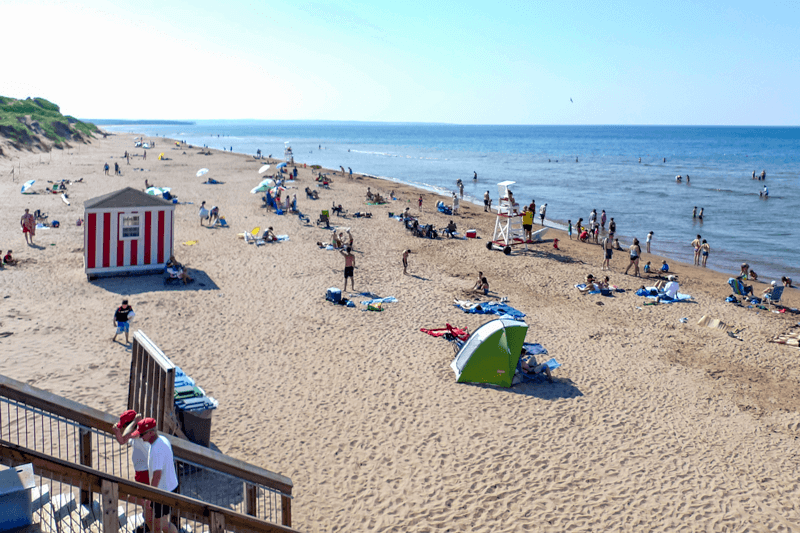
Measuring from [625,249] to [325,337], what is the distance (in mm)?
18440

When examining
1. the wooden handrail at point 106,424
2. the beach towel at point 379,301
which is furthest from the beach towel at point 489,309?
the wooden handrail at point 106,424

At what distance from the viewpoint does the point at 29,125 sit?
61594mm

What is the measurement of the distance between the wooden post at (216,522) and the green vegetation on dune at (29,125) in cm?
5958

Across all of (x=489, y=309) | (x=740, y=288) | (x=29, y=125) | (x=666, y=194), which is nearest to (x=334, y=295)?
(x=489, y=309)

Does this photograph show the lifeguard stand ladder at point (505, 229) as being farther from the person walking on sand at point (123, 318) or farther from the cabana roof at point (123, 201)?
the person walking on sand at point (123, 318)

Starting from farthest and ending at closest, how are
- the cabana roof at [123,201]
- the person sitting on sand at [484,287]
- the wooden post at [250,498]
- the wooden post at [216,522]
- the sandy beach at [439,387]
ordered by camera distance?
the person sitting on sand at [484,287], the cabana roof at [123,201], the sandy beach at [439,387], the wooden post at [250,498], the wooden post at [216,522]

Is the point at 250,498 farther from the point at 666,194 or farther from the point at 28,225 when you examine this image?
the point at 666,194

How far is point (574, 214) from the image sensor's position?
36.7 m

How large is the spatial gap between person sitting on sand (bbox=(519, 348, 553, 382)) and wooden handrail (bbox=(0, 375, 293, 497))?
22.2ft

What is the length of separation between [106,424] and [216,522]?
1849 millimetres

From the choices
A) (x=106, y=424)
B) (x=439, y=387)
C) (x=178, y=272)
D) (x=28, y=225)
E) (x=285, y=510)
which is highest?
(x=28, y=225)

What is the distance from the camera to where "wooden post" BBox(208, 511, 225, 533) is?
3.84 metres

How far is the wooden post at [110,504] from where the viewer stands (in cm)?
347

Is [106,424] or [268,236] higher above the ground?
[268,236]
